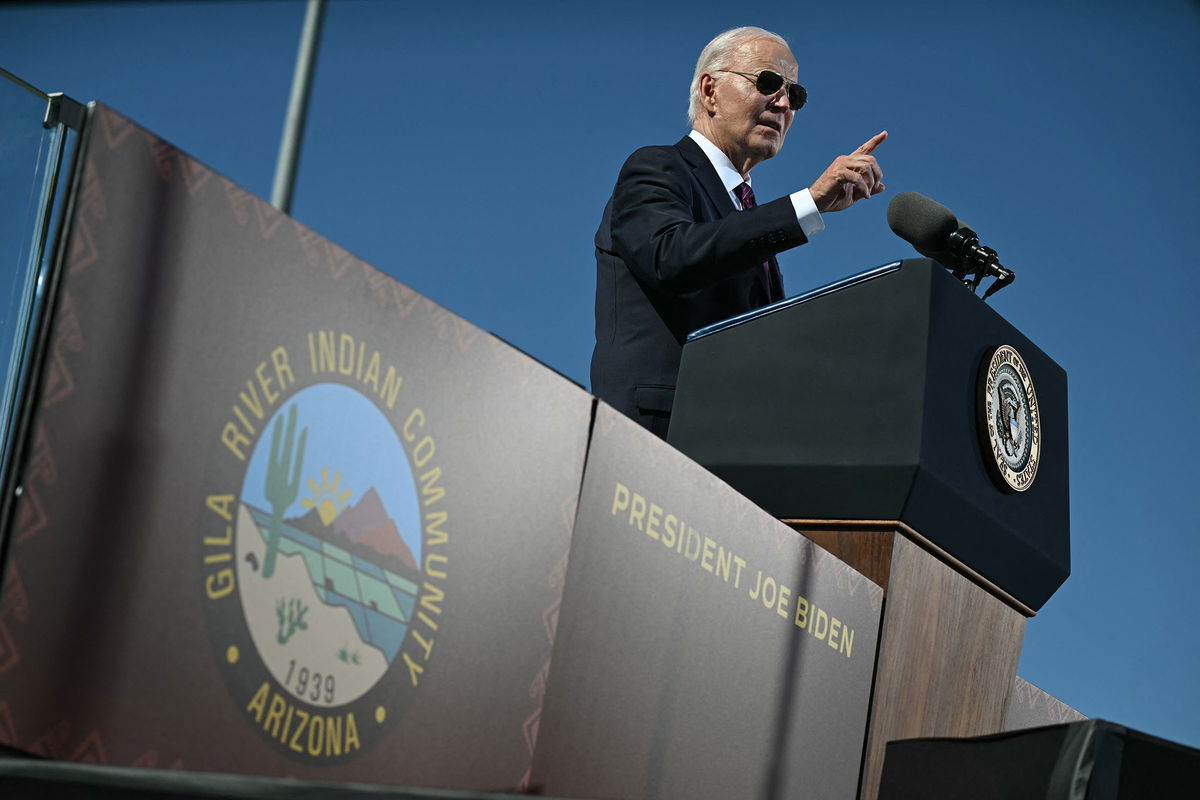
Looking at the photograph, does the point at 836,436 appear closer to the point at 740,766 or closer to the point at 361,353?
the point at 740,766

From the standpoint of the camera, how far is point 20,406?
1258mm

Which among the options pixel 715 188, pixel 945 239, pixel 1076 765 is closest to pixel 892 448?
pixel 945 239

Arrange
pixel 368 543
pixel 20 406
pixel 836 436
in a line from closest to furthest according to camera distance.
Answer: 1. pixel 20 406
2. pixel 368 543
3. pixel 836 436

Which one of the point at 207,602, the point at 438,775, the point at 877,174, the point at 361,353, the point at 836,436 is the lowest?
the point at 438,775

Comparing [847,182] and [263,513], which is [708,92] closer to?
[847,182]

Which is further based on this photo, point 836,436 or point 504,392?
point 836,436

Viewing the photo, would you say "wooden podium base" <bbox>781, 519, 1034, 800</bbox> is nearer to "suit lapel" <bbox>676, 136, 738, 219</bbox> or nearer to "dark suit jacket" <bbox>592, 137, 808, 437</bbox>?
"dark suit jacket" <bbox>592, 137, 808, 437</bbox>

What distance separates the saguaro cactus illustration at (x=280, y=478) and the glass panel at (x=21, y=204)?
891mm

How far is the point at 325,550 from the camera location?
147 cm

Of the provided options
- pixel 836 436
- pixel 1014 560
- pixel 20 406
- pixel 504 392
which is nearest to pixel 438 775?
pixel 504 392

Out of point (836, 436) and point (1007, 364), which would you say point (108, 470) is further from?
point (1007, 364)

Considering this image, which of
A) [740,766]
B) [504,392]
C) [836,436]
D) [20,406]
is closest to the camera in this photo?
[20,406]

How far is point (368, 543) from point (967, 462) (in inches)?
53.7

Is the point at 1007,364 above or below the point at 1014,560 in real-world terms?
above
